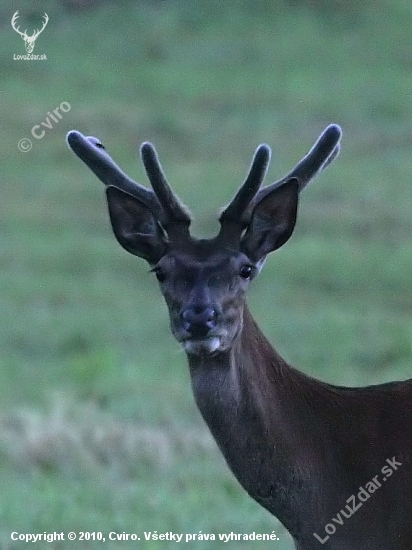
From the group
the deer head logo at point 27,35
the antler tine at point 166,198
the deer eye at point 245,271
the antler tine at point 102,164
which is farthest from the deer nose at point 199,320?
the deer head logo at point 27,35

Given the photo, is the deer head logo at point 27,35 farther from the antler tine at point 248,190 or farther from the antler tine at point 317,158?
the antler tine at point 248,190

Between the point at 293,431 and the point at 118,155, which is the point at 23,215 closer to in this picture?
the point at 118,155

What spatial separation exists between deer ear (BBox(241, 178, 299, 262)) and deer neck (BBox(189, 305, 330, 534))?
1.07 feet

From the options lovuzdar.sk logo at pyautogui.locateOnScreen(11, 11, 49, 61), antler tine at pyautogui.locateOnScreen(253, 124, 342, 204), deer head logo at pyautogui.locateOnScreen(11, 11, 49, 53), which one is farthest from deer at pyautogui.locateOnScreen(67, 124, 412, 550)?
deer head logo at pyautogui.locateOnScreen(11, 11, 49, 53)

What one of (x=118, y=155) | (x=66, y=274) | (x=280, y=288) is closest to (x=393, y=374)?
(x=280, y=288)

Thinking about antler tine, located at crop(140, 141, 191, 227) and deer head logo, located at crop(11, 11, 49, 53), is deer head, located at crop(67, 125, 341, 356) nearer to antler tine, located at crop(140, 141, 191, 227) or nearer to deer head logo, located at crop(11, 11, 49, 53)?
antler tine, located at crop(140, 141, 191, 227)

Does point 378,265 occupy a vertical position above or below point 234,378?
below

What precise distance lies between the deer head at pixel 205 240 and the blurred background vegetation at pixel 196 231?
0.63m

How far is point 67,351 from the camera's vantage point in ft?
48.7

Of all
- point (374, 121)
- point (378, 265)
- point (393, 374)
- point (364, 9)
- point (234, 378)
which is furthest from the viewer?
point (364, 9)

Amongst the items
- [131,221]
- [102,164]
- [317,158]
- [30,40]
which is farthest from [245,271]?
[30,40]

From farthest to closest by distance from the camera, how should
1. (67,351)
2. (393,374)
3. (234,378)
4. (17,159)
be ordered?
(17,159) < (67,351) < (393,374) < (234,378)

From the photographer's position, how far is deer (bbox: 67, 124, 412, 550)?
569 cm

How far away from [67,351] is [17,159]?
12037 mm
